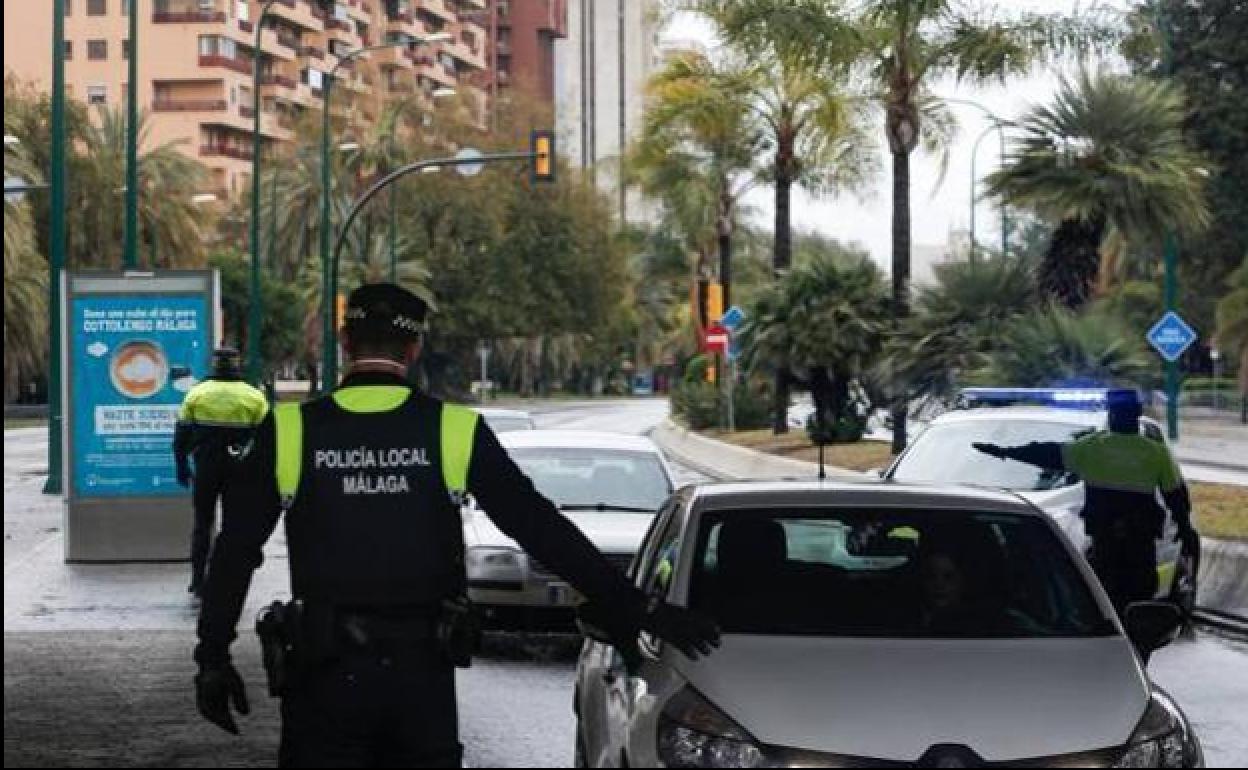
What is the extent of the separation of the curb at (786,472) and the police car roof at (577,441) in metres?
1.44

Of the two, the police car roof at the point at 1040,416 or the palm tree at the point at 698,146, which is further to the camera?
the palm tree at the point at 698,146

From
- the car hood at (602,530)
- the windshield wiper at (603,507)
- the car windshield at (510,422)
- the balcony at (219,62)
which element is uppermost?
the balcony at (219,62)

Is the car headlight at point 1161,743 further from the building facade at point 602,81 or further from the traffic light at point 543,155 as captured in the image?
the building facade at point 602,81

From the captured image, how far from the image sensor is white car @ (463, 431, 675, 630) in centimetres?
Answer: 1374

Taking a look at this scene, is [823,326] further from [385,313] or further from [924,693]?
[385,313]

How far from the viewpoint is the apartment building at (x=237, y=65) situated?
309 ft

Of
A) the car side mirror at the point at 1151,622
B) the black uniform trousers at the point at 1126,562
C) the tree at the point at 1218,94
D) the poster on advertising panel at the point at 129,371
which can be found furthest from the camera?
the tree at the point at 1218,94

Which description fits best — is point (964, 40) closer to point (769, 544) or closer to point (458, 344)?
point (769, 544)

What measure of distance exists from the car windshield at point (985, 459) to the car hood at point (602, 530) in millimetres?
1804

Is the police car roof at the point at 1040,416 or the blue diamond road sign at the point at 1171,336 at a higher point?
the blue diamond road sign at the point at 1171,336

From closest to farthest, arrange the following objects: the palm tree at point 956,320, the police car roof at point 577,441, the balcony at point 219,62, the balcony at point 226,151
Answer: the police car roof at point 577,441 < the palm tree at point 956,320 < the balcony at point 219,62 < the balcony at point 226,151

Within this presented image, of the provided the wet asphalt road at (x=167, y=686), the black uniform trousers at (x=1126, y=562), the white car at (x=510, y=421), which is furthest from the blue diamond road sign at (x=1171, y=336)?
the black uniform trousers at (x=1126, y=562)

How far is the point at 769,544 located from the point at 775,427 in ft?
137

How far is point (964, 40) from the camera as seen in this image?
3788 centimetres
